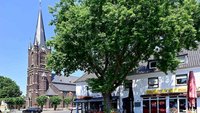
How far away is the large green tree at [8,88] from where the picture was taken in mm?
137312

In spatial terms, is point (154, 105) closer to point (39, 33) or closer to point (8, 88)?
point (39, 33)

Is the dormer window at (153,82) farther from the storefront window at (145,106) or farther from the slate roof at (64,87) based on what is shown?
the slate roof at (64,87)

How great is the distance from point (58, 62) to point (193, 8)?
46.5ft

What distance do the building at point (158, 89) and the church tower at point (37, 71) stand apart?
87.8 m

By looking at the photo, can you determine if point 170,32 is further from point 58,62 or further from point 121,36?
point 58,62

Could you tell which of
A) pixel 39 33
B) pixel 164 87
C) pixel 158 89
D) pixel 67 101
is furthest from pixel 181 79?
pixel 39 33

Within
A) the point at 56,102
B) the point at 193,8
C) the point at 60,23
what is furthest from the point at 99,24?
the point at 56,102

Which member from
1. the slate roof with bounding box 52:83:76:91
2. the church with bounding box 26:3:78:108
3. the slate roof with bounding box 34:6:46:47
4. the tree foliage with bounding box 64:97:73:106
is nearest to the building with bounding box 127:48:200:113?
the slate roof with bounding box 34:6:46:47

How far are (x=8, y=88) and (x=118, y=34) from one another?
11557 centimetres

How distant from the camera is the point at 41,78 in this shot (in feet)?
449

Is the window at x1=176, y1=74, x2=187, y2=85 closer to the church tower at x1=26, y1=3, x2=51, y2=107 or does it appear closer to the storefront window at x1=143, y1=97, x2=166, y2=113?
the storefront window at x1=143, y1=97, x2=166, y2=113

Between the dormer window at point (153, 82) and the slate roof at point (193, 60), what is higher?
the slate roof at point (193, 60)

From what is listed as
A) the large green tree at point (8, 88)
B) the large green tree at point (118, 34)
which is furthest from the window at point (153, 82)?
the large green tree at point (8, 88)

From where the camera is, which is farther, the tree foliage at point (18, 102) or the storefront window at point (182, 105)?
the tree foliage at point (18, 102)
